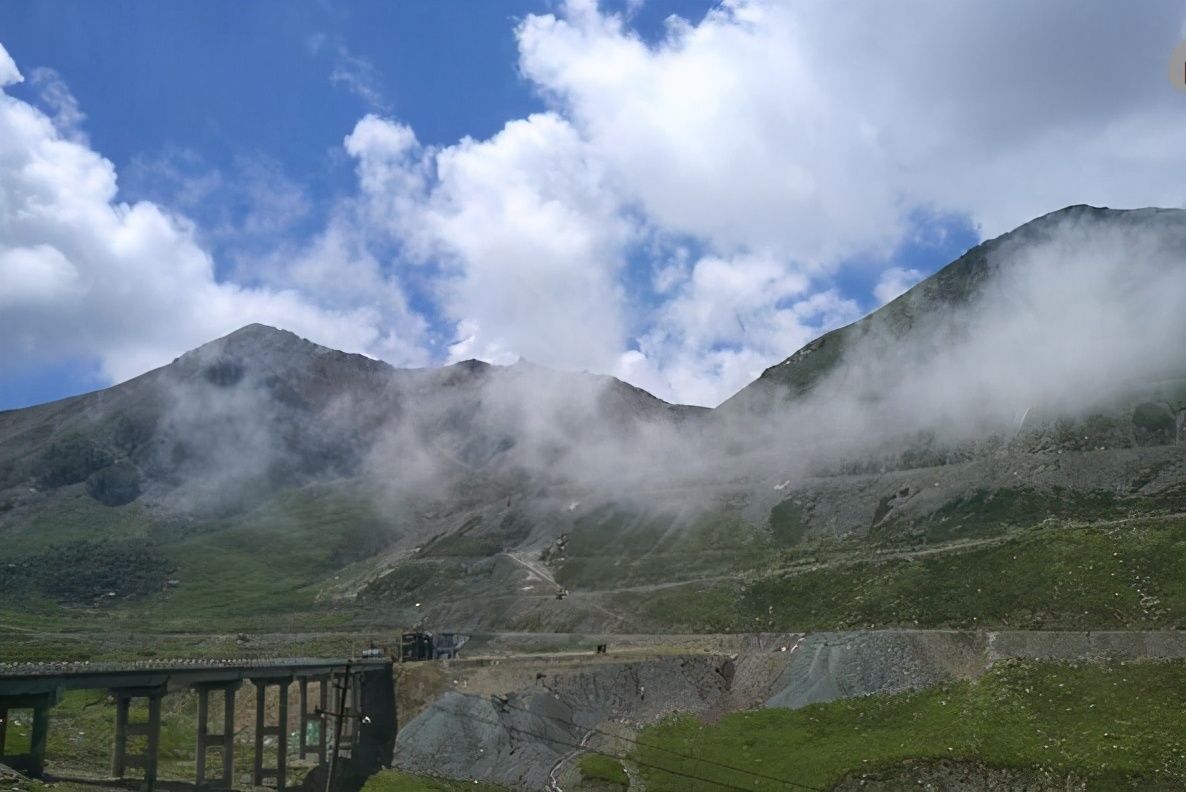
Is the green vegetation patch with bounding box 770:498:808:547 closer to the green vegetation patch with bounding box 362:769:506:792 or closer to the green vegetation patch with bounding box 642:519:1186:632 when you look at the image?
the green vegetation patch with bounding box 642:519:1186:632

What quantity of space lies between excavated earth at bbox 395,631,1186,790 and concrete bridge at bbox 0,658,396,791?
4.25 m

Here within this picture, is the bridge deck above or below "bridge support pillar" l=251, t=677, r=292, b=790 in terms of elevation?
above

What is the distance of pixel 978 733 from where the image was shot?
7456 centimetres

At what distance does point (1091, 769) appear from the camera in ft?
222

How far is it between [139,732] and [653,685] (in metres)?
46.4

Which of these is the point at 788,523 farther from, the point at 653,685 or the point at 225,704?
the point at 225,704

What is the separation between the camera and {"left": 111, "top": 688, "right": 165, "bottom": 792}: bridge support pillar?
64688mm

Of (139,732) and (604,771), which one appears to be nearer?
(139,732)

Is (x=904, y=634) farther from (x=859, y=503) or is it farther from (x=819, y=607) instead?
(x=859, y=503)

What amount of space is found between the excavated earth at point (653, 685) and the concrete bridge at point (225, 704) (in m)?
4.25

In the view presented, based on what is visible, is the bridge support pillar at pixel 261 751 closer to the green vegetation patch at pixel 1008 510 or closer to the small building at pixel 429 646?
the small building at pixel 429 646

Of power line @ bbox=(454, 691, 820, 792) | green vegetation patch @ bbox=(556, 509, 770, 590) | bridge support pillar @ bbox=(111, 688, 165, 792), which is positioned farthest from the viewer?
green vegetation patch @ bbox=(556, 509, 770, 590)

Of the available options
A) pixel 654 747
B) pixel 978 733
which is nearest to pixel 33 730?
pixel 654 747

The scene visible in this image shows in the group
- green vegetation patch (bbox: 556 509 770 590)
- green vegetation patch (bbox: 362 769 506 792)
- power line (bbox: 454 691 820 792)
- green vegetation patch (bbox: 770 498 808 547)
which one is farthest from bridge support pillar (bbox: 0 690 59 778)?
green vegetation patch (bbox: 770 498 808 547)
